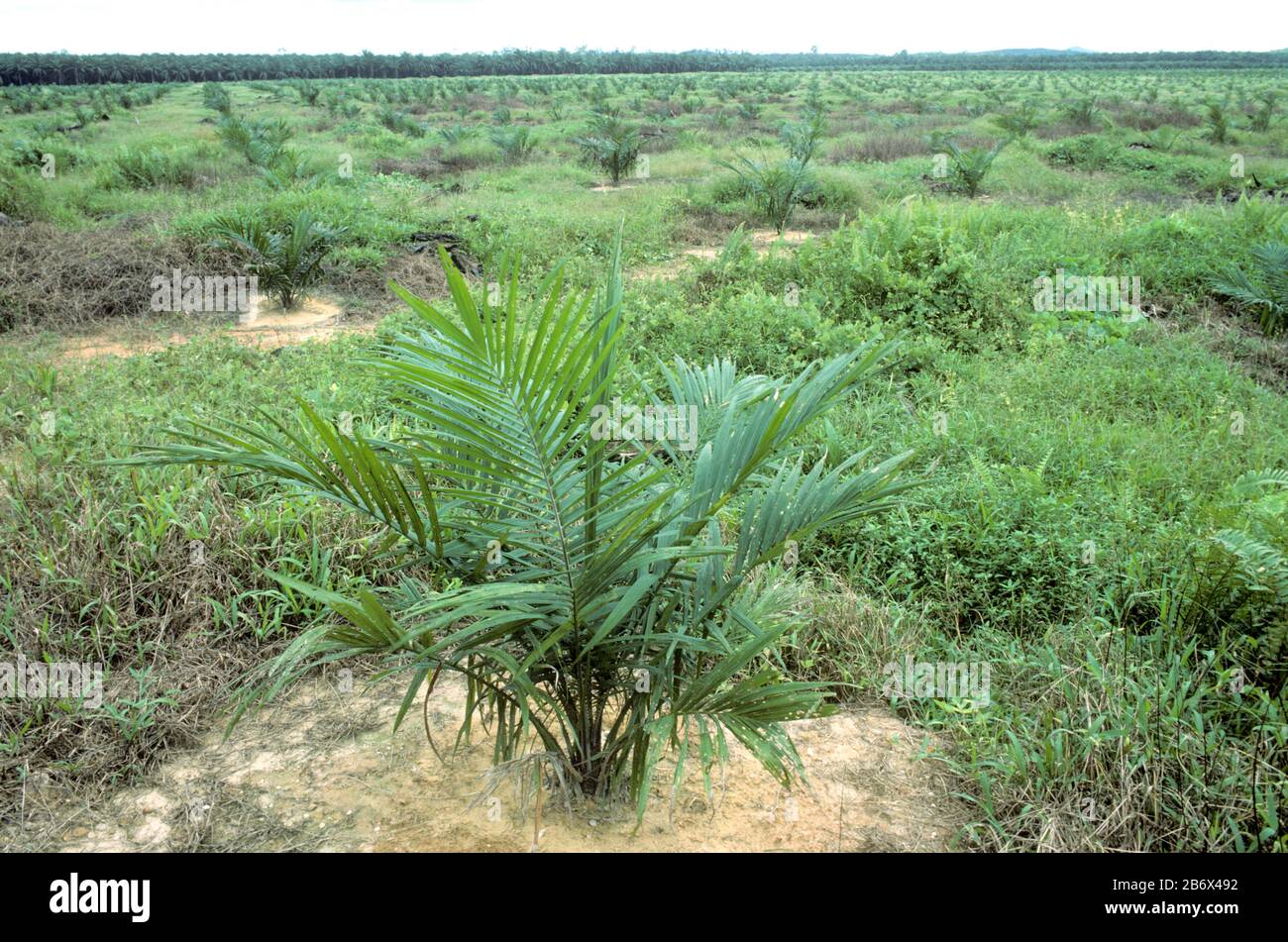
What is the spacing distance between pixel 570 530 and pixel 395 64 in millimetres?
66081

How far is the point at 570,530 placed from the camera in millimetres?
2025

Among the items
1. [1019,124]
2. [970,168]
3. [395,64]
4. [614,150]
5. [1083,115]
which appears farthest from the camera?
[395,64]

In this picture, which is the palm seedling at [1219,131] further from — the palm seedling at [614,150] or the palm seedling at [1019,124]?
the palm seedling at [614,150]

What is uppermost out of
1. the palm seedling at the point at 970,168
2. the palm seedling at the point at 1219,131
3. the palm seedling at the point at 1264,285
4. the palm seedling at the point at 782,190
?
the palm seedling at the point at 1219,131

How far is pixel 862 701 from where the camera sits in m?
3.14

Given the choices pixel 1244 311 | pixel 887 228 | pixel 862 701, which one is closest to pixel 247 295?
pixel 887 228

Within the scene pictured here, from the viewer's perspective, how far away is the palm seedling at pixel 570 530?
180 cm

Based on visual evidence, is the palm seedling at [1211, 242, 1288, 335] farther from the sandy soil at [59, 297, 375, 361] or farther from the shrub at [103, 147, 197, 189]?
the shrub at [103, 147, 197, 189]

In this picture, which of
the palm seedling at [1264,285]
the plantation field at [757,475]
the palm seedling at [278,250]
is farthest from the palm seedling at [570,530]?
the palm seedling at [1264,285]

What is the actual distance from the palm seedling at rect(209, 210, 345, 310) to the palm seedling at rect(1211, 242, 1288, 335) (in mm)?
7754

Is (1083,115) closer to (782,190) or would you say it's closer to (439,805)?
(782,190)

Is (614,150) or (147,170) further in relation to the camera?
(614,150)

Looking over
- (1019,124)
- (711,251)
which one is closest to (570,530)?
(711,251)

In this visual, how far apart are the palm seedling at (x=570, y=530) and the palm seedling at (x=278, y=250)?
6.06 m
